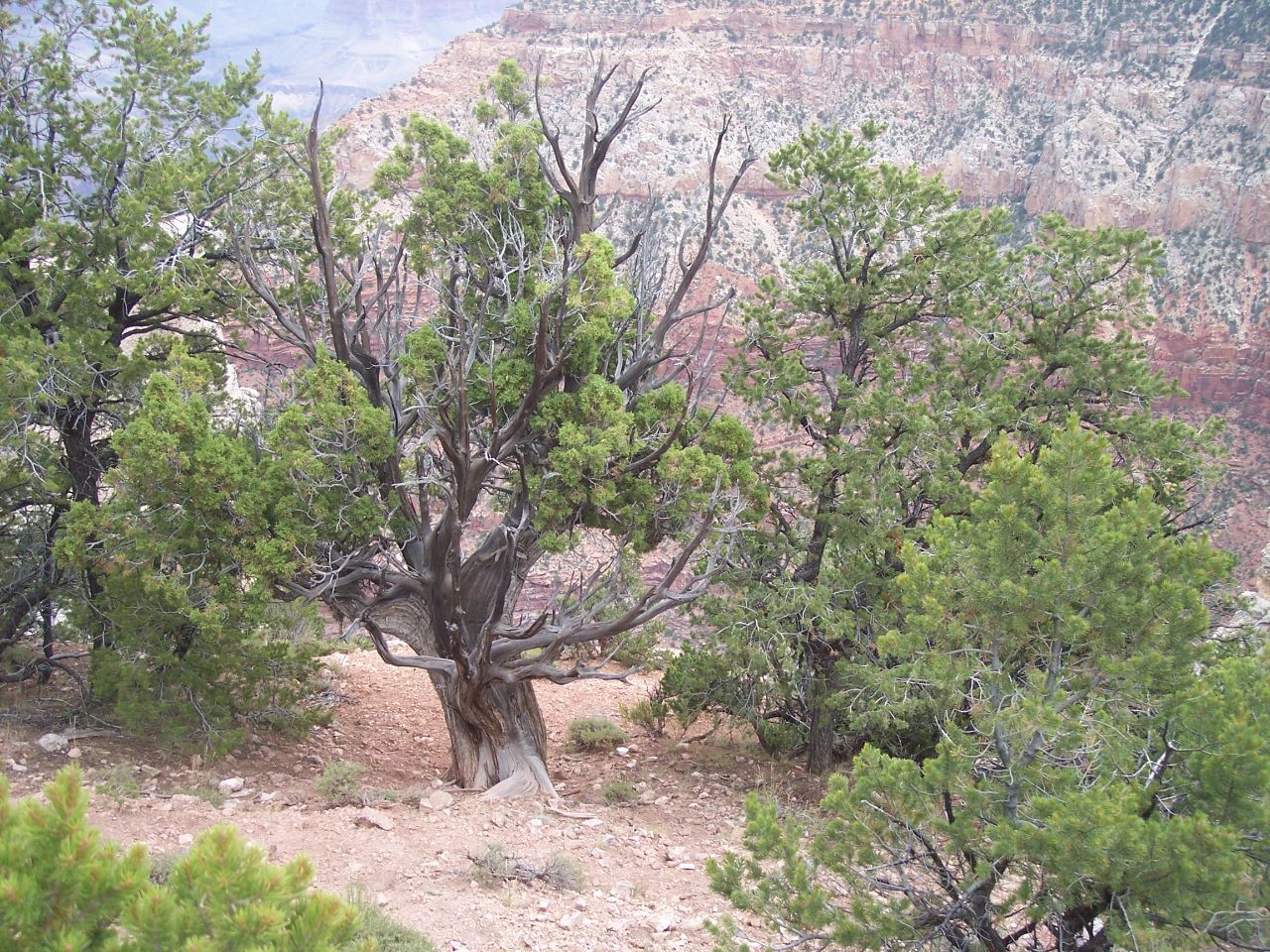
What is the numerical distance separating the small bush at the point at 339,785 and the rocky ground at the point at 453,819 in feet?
0.27

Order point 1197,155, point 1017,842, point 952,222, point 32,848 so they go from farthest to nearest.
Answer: point 1197,155 → point 952,222 → point 1017,842 → point 32,848

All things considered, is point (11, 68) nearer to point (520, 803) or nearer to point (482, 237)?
point (482, 237)

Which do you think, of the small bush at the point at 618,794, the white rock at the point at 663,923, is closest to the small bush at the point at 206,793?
the small bush at the point at 618,794

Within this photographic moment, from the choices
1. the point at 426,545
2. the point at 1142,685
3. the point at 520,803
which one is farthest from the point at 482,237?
the point at 1142,685

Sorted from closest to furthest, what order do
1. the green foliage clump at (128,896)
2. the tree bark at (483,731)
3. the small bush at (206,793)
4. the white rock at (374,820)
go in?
the green foliage clump at (128,896), the white rock at (374,820), the small bush at (206,793), the tree bark at (483,731)

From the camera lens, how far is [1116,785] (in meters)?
4.87

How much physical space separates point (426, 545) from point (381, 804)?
2.27 metres

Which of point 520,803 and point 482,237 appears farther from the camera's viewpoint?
point 482,237

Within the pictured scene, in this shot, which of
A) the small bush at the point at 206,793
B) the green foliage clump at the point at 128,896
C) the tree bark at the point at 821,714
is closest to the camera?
the green foliage clump at the point at 128,896

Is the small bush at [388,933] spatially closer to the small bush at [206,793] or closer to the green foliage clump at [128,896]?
the green foliage clump at [128,896]

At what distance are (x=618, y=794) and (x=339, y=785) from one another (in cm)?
267

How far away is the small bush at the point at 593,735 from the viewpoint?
12.1 meters

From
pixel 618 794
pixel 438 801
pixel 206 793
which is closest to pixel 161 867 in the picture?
pixel 206 793

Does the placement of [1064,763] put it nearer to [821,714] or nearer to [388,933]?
[388,933]
